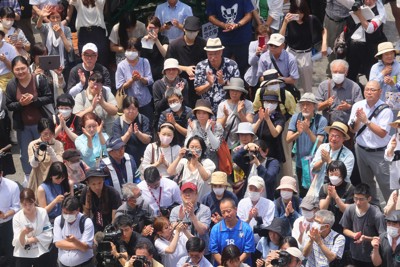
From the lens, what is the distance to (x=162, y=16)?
69.5ft

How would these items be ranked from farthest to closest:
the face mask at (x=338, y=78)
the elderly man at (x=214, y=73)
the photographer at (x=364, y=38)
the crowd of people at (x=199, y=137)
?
the photographer at (x=364, y=38)
the elderly man at (x=214, y=73)
the face mask at (x=338, y=78)
the crowd of people at (x=199, y=137)

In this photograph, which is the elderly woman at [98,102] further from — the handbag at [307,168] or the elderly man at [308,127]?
the handbag at [307,168]

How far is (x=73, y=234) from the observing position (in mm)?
17000

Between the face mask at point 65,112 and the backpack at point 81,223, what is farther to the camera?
the face mask at point 65,112

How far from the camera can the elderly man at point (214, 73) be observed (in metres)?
19.7

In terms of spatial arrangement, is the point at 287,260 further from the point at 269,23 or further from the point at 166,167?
the point at 269,23

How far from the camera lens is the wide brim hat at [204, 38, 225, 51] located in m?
19.7

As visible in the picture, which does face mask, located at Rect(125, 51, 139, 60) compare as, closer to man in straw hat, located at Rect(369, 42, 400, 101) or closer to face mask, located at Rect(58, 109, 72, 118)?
face mask, located at Rect(58, 109, 72, 118)

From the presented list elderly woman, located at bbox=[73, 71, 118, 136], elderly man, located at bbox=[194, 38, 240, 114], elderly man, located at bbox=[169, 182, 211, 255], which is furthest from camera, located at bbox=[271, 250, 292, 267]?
elderly woman, located at bbox=[73, 71, 118, 136]

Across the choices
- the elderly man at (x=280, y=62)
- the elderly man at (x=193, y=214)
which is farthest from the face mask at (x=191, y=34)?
the elderly man at (x=193, y=214)

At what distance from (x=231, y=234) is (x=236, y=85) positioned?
2.76 m

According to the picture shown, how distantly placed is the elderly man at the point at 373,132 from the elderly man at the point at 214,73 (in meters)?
1.97

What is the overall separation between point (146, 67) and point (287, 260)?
16.1ft

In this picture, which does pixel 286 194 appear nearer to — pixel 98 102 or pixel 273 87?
pixel 273 87
